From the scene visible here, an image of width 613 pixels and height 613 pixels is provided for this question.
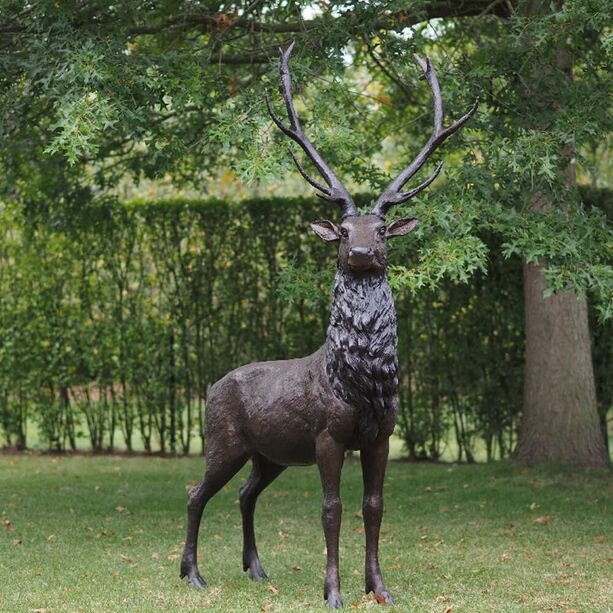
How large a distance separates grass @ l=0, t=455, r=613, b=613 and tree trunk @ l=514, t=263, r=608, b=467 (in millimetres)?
358

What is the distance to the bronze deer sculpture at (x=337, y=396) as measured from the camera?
538 cm

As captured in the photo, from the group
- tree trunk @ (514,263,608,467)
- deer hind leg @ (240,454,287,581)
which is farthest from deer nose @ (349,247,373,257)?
tree trunk @ (514,263,608,467)

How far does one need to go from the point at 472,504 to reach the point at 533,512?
62 cm

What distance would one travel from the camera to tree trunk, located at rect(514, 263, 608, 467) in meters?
9.90

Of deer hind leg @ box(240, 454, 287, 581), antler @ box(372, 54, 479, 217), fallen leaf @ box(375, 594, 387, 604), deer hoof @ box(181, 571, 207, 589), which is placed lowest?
fallen leaf @ box(375, 594, 387, 604)

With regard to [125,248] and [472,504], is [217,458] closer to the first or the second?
[472,504]

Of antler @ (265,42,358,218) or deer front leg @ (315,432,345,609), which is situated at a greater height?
antler @ (265,42,358,218)

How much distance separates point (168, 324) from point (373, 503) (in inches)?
266

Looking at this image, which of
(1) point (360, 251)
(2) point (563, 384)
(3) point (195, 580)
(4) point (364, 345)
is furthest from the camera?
(2) point (563, 384)

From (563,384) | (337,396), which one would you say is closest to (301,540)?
(337,396)

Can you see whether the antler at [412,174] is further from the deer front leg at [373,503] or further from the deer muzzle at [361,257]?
the deer front leg at [373,503]

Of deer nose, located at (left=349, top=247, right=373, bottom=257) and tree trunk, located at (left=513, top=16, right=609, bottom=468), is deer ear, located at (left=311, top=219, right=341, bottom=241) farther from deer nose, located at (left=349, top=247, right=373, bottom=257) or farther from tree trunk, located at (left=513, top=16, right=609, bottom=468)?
tree trunk, located at (left=513, top=16, right=609, bottom=468)

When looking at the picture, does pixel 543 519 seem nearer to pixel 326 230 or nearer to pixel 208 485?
pixel 208 485

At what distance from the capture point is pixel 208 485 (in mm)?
6156
